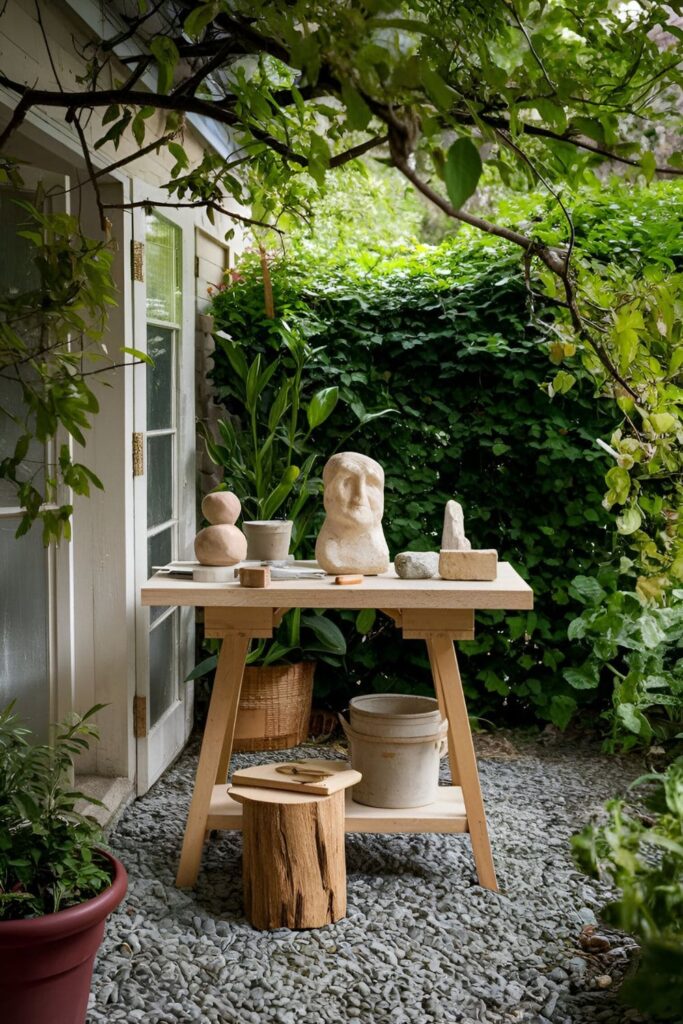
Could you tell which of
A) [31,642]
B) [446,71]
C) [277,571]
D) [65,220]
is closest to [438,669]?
[277,571]

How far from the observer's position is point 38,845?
7.55 feet

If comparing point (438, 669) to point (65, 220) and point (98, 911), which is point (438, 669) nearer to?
point (98, 911)

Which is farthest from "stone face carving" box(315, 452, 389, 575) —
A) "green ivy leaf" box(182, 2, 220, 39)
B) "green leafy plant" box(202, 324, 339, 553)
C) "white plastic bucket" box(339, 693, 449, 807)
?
"green ivy leaf" box(182, 2, 220, 39)

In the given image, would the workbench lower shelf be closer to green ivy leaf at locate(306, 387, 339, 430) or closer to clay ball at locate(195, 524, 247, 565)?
clay ball at locate(195, 524, 247, 565)

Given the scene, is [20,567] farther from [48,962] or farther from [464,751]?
[464,751]

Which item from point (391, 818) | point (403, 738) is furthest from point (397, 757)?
point (391, 818)

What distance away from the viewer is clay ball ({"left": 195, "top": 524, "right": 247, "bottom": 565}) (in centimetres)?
332

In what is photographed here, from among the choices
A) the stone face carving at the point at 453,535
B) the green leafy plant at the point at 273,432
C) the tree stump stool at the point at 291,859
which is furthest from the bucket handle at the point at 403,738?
the green leafy plant at the point at 273,432

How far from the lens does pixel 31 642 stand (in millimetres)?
3359

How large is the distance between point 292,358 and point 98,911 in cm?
312

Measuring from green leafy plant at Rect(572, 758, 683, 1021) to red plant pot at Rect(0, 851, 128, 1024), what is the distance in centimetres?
124

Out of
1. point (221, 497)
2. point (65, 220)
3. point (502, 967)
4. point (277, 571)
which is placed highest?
point (65, 220)

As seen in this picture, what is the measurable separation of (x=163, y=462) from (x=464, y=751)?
186 cm

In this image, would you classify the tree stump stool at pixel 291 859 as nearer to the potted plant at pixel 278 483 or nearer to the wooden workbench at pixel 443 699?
the wooden workbench at pixel 443 699
